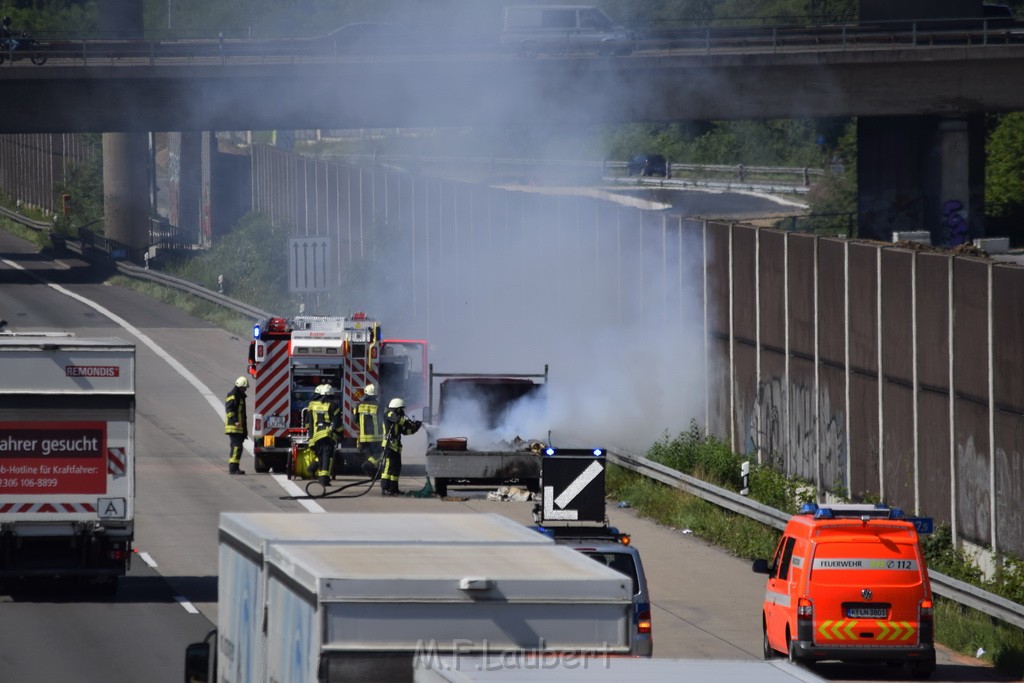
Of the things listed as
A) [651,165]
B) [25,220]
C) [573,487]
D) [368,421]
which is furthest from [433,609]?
[651,165]

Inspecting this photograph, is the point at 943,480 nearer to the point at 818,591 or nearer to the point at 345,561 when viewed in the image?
the point at 818,591

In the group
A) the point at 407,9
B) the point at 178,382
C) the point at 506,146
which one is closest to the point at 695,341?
the point at 178,382

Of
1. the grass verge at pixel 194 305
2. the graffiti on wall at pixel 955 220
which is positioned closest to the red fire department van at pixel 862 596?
the grass verge at pixel 194 305

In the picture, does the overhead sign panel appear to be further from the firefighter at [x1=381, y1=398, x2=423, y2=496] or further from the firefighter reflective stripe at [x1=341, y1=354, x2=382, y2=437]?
the firefighter at [x1=381, y1=398, x2=423, y2=496]

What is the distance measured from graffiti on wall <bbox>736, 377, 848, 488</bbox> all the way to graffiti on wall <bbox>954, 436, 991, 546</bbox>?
13.3ft

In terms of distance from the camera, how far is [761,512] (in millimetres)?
25094

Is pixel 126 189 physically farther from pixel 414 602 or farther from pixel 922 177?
pixel 414 602

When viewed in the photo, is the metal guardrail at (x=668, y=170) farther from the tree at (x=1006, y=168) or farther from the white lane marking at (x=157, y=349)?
the white lane marking at (x=157, y=349)

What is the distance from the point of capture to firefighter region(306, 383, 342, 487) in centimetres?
2911

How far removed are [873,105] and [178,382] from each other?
20.9 m

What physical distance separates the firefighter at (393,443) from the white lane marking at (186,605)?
7.55 m

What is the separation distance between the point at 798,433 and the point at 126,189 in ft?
143

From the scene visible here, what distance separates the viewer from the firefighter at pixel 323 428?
29.1 m

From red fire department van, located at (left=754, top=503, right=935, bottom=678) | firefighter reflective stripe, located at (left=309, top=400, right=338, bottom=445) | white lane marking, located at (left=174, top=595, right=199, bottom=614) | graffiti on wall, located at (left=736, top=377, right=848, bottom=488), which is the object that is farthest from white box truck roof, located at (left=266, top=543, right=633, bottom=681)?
firefighter reflective stripe, located at (left=309, top=400, right=338, bottom=445)
